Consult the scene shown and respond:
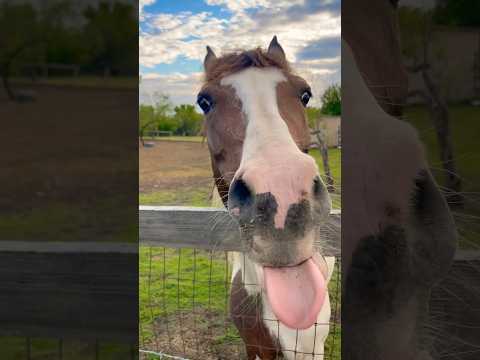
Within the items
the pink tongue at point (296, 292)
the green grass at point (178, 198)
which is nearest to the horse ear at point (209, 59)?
the green grass at point (178, 198)

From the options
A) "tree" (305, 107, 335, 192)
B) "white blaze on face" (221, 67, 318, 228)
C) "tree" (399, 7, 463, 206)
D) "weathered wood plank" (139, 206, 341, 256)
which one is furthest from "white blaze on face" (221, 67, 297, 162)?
"tree" (399, 7, 463, 206)

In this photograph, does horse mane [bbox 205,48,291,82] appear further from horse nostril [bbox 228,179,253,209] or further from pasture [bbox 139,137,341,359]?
horse nostril [bbox 228,179,253,209]

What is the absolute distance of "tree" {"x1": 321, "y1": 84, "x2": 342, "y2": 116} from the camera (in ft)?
5.51

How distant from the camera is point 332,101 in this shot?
1700mm

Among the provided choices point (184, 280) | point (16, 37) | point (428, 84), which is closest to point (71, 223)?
point (184, 280)

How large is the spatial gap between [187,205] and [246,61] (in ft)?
2.12

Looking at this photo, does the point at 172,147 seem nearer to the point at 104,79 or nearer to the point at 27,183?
the point at 104,79

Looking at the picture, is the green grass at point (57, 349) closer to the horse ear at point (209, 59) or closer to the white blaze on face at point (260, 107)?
the white blaze on face at point (260, 107)

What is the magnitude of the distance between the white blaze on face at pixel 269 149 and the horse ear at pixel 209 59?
91 mm

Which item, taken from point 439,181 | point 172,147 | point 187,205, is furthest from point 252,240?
point 439,181

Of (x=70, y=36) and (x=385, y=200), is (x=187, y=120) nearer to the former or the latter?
(x=70, y=36)

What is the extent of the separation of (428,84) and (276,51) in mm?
560

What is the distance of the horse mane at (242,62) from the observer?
171 centimetres

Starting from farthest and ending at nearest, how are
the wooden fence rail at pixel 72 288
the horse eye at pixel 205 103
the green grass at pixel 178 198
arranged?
1. the green grass at pixel 178 198
2. the horse eye at pixel 205 103
3. the wooden fence rail at pixel 72 288
